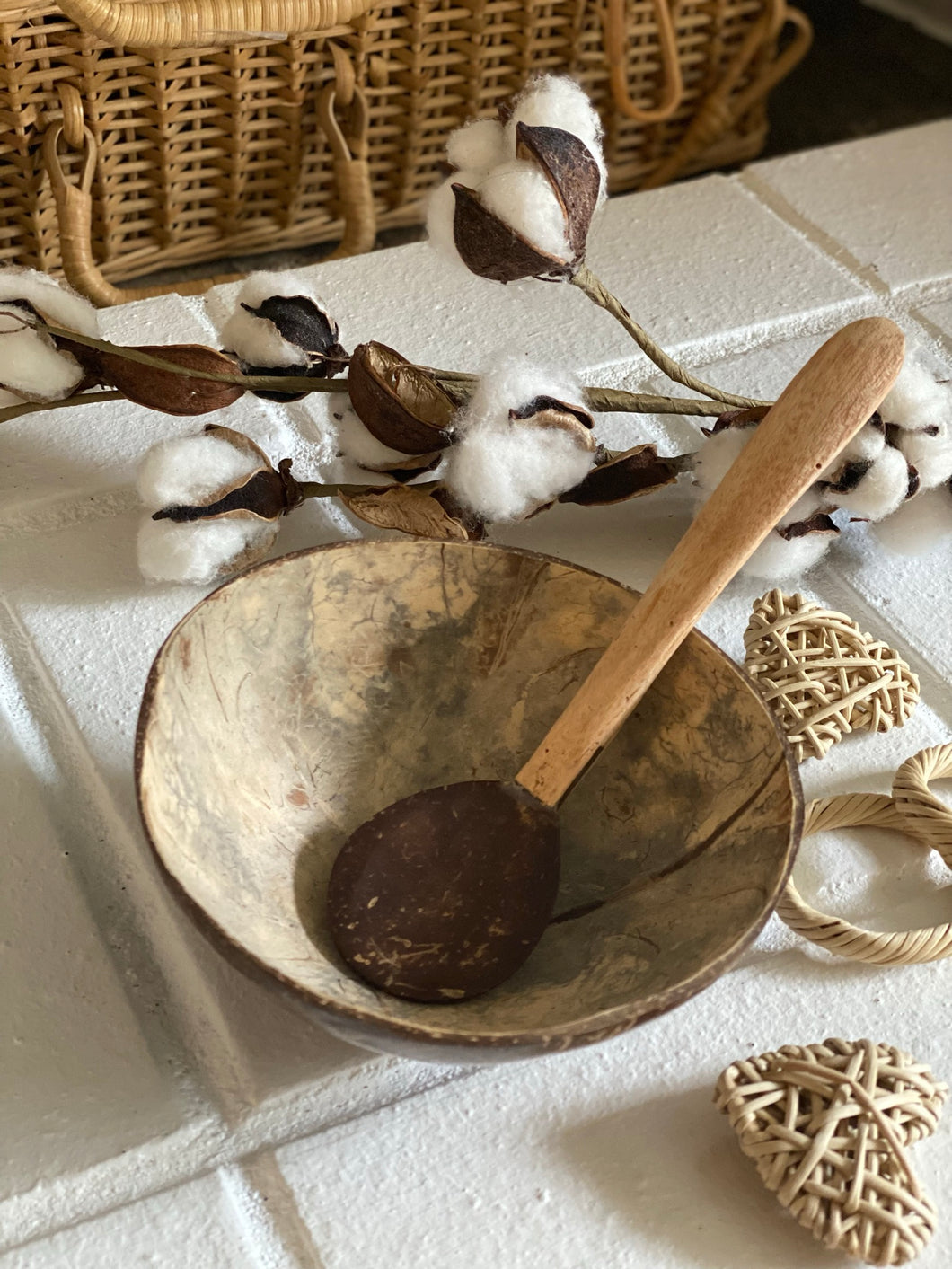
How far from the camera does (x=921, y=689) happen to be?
52 cm

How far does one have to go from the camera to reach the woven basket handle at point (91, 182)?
0.81 m

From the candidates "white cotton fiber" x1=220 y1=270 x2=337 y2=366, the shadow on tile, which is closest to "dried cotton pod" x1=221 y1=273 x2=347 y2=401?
"white cotton fiber" x1=220 y1=270 x2=337 y2=366

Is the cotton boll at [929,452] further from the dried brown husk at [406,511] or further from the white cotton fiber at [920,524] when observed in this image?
the dried brown husk at [406,511]

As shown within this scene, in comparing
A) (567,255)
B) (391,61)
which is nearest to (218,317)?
(567,255)

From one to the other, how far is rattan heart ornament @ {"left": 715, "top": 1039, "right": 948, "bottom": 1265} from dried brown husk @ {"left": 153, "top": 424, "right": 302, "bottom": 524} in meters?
0.27

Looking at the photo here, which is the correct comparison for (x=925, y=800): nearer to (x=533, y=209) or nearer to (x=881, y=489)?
(x=881, y=489)

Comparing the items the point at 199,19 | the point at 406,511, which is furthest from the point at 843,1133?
the point at 199,19

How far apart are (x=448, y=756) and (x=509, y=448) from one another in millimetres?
115

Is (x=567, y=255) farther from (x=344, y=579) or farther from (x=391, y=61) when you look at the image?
(x=391, y=61)

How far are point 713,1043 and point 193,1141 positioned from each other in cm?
16

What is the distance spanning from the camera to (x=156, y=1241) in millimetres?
356

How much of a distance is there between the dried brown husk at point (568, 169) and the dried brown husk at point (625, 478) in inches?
3.5

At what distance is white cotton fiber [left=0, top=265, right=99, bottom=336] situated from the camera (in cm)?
52

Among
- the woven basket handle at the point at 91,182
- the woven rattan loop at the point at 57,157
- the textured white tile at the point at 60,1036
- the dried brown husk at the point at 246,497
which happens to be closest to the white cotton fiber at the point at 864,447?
the dried brown husk at the point at 246,497
